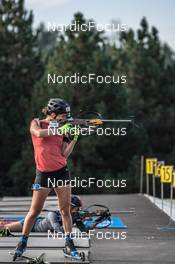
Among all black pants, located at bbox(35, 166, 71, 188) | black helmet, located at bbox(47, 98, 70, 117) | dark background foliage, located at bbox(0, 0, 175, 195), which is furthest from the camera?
dark background foliage, located at bbox(0, 0, 175, 195)

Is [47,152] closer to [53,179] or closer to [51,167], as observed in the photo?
[51,167]

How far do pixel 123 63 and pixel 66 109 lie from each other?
31785 millimetres

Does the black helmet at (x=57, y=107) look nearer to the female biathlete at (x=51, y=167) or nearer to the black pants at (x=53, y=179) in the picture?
the female biathlete at (x=51, y=167)

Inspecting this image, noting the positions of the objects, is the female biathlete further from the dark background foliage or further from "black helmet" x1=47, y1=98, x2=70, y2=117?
the dark background foliage

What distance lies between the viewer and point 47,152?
28.9 ft

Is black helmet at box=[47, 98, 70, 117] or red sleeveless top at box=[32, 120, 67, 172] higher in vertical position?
black helmet at box=[47, 98, 70, 117]

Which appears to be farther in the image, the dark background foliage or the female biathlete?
the dark background foliage

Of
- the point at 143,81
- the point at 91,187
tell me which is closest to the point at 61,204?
the point at 91,187

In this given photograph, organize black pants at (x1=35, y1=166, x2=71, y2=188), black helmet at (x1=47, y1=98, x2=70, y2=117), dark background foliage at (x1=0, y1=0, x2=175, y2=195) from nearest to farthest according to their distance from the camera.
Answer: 1. black pants at (x1=35, y1=166, x2=71, y2=188)
2. black helmet at (x1=47, y1=98, x2=70, y2=117)
3. dark background foliage at (x1=0, y1=0, x2=175, y2=195)

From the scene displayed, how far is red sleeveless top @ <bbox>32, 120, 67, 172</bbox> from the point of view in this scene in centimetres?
881

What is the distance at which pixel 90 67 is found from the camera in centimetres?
3584

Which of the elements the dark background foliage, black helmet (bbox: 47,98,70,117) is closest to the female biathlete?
black helmet (bbox: 47,98,70,117)

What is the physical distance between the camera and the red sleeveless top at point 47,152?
28.9ft

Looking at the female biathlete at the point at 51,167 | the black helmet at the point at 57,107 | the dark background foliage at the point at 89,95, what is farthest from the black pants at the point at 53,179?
the dark background foliage at the point at 89,95
